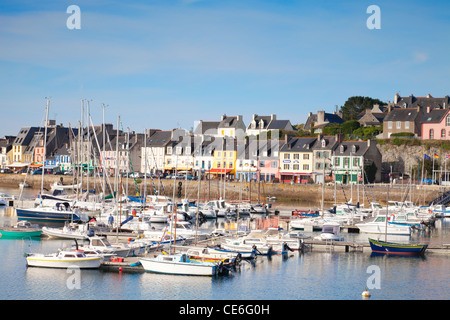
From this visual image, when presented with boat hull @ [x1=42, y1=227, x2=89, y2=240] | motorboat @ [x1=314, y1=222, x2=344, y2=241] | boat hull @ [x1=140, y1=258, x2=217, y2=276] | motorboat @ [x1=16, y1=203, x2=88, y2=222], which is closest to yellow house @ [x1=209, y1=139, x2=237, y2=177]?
motorboat @ [x1=16, y1=203, x2=88, y2=222]

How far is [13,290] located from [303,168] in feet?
161

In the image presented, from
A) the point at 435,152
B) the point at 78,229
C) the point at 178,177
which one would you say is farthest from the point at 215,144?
the point at 78,229

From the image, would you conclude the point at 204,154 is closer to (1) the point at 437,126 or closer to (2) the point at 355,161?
(2) the point at 355,161

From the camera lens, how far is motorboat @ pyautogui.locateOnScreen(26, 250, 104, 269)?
26.1 metres

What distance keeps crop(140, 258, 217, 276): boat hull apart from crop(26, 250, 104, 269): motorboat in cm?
237

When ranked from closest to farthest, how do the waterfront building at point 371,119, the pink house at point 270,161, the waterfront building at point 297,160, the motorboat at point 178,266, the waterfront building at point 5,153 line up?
the motorboat at point 178,266 < the waterfront building at point 297,160 < the pink house at point 270,161 < the waterfront building at point 371,119 < the waterfront building at point 5,153

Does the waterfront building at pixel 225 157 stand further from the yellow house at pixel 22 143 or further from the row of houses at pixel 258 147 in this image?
the yellow house at pixel 22 143

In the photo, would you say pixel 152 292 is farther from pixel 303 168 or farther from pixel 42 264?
pixel 303 168

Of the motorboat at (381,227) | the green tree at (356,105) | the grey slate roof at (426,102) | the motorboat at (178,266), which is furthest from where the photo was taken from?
the green tree at (356,105)

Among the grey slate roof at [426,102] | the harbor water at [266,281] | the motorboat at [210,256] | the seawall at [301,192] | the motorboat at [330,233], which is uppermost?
the grey slate roof at [426,102]

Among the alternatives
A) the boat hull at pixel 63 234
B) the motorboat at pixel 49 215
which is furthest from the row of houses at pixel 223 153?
the boat hull at pixel 63 234

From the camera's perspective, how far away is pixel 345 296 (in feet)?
77.5

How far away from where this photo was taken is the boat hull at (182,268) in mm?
25281

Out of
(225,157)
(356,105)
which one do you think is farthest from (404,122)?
(356,105)
